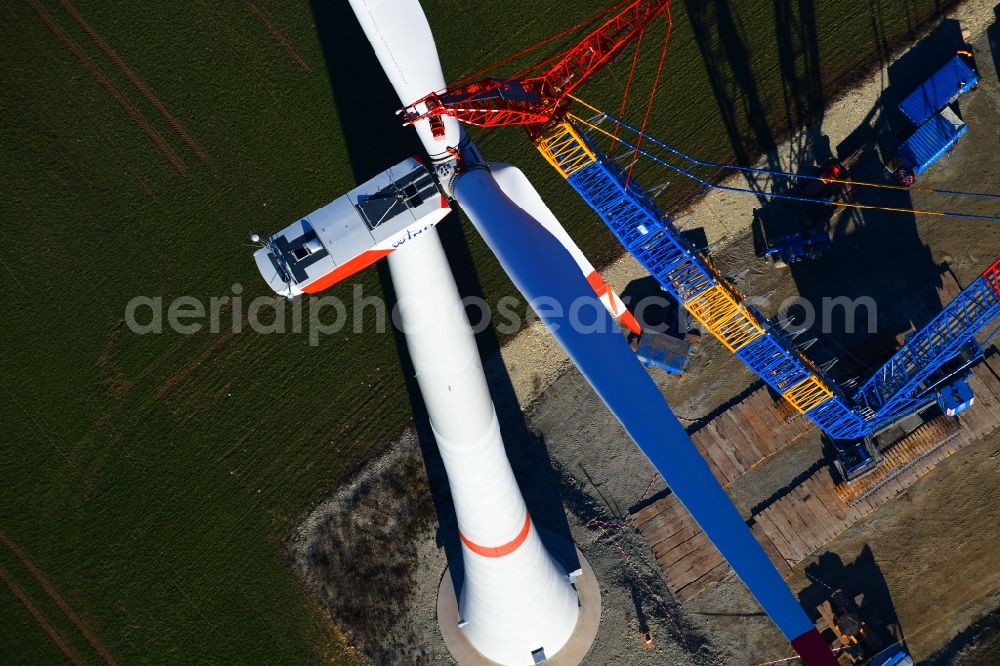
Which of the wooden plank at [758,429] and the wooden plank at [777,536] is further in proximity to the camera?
the wooden plank at [758,429]

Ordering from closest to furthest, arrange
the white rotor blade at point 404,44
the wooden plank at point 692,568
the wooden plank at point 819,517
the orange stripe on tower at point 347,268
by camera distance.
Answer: the white rotor blade at point 404,44
the orange stripe on tower at point 347,268
the wooden plank at point 819,517
the wooden plank at point 692,568

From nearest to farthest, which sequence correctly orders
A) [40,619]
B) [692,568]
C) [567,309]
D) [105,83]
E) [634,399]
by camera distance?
[634,399] < [567,309] < [692,568] < [40,619] < [105,83]

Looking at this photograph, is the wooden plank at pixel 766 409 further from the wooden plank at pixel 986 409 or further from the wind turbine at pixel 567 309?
the wind turbine at pixel 567 309

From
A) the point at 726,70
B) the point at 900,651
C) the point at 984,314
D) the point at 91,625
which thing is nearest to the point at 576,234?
the point at 726,70

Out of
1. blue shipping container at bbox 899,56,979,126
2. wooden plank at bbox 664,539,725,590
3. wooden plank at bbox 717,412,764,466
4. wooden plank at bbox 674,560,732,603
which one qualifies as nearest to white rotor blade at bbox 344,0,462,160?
wooden plank at bbox 717,412,764,466

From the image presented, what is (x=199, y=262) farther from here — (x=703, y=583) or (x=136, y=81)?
(x=703, y=583)

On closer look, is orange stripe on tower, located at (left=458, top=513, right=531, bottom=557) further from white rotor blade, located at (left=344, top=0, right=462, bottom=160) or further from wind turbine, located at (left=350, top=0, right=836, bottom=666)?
white rotor blade, located at (left=344, top=0, right=462, bottom=160)

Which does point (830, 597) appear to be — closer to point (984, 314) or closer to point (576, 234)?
point (984, 314)

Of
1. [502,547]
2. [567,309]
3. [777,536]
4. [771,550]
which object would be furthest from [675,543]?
[567,309]

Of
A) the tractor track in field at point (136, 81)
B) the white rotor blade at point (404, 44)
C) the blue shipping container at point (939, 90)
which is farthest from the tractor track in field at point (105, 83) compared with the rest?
the blue shipping container at point (939, 90)
